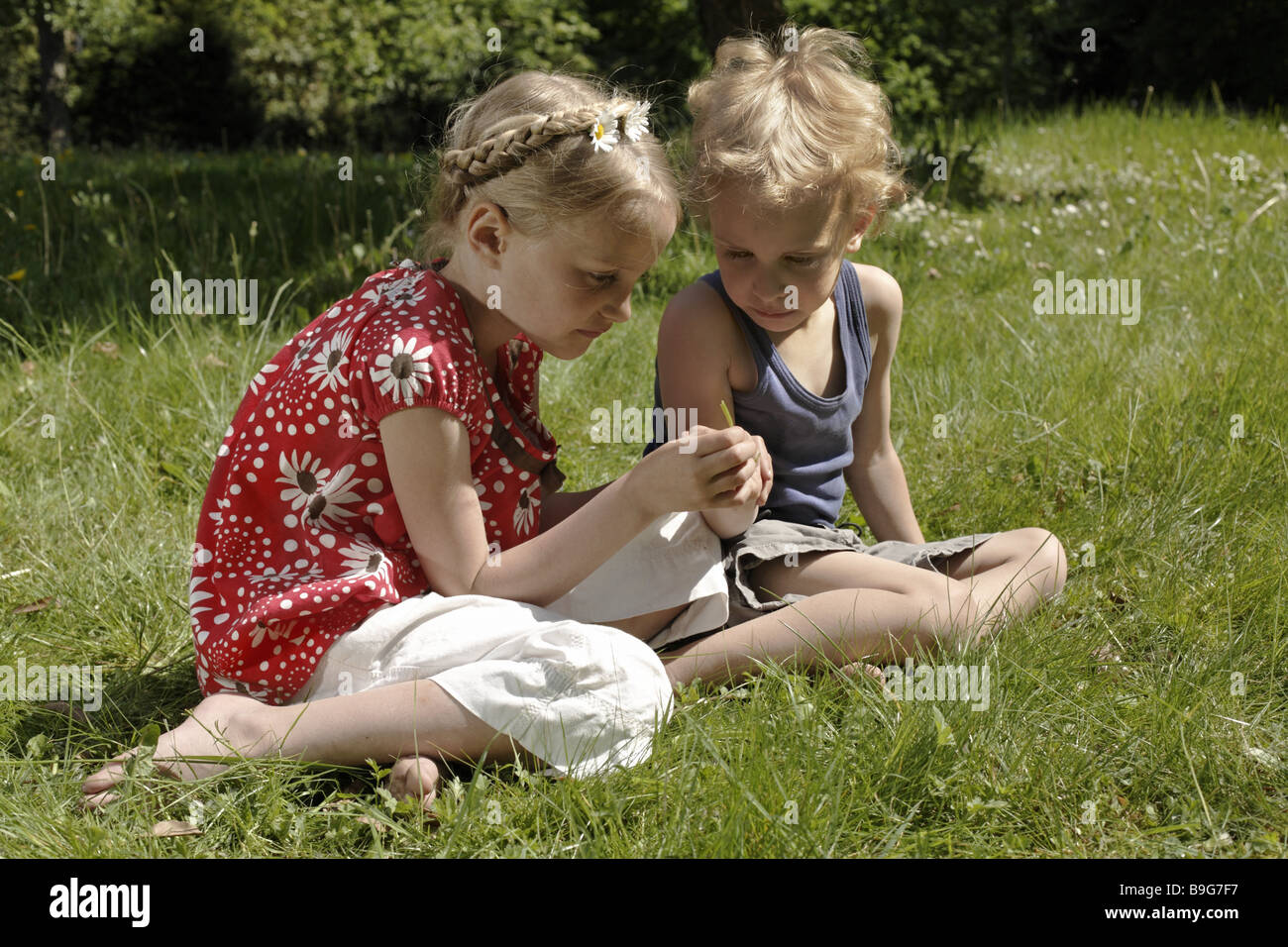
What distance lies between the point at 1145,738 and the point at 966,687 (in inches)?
12.1

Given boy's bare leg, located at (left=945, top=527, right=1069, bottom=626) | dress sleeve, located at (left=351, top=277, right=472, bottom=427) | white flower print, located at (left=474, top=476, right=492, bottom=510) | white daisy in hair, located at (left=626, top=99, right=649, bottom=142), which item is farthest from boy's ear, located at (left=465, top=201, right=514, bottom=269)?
boy's bare leg, located at (left=945, top=527, right=1069, bottom=626)

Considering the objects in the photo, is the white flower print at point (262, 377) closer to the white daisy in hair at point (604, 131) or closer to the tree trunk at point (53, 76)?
the white daisy in hair at point (604, 131)

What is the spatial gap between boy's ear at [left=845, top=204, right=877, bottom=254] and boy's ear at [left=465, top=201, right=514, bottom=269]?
0.75 m

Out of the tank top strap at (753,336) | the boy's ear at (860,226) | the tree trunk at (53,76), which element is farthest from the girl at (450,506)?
the tree trunk at (53,76)

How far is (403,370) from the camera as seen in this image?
1.96 meters

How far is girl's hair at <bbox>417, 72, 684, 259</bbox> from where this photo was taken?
6.56ft

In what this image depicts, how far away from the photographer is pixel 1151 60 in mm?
12836

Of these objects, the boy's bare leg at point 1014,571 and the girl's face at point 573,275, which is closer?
the girl's face at point 573,275

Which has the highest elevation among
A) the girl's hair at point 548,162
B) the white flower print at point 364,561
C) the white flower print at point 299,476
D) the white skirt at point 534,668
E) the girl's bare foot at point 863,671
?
the girl's hair at point 548,162

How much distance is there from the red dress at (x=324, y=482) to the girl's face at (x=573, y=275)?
0.13 meters

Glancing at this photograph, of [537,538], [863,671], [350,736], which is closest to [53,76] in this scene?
[537,538]

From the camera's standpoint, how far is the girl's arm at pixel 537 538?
1.93 m
